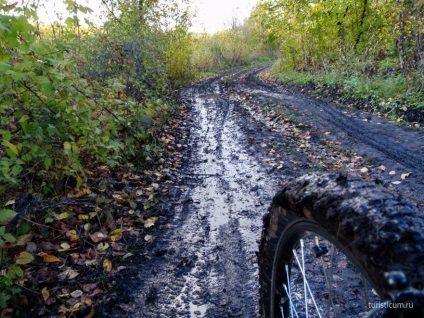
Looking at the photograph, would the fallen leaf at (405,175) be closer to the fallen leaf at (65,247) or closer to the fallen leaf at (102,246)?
the fallen leaf at (102,246)

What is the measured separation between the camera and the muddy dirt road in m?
2.55

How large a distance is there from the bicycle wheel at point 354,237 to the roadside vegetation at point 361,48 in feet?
22.7

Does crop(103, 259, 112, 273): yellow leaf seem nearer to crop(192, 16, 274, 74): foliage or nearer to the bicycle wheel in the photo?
the bicycle wheel

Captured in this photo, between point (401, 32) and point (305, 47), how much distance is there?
7045mm

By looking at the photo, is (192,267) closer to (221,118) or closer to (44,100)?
(44,100)

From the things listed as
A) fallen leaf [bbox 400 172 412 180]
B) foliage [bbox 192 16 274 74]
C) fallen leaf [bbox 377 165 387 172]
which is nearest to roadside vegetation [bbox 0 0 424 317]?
fallen leaf [bbox 377 165 387 172]

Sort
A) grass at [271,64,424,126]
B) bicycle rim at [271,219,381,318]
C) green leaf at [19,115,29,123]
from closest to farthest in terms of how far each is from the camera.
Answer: bicycle rim at [271,219,381,318] < green leaf at [19,115,29,123] < grass at [271,64,424,126]

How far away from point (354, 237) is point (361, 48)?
13672mm

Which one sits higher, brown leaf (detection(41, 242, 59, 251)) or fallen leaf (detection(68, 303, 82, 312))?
brown leaf (detection(41, 242, 59, 251))

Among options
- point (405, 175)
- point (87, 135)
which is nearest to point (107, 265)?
point (87, 135)

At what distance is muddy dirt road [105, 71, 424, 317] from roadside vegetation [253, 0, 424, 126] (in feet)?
3.21

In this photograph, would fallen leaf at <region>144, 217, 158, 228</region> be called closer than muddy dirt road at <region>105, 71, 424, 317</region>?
No

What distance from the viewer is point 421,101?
7.34 meters

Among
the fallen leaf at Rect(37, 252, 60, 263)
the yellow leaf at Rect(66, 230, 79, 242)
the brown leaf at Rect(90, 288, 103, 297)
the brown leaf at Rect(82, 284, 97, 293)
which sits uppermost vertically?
the yellow leaf at Rect(66, 230, 79, 242)
